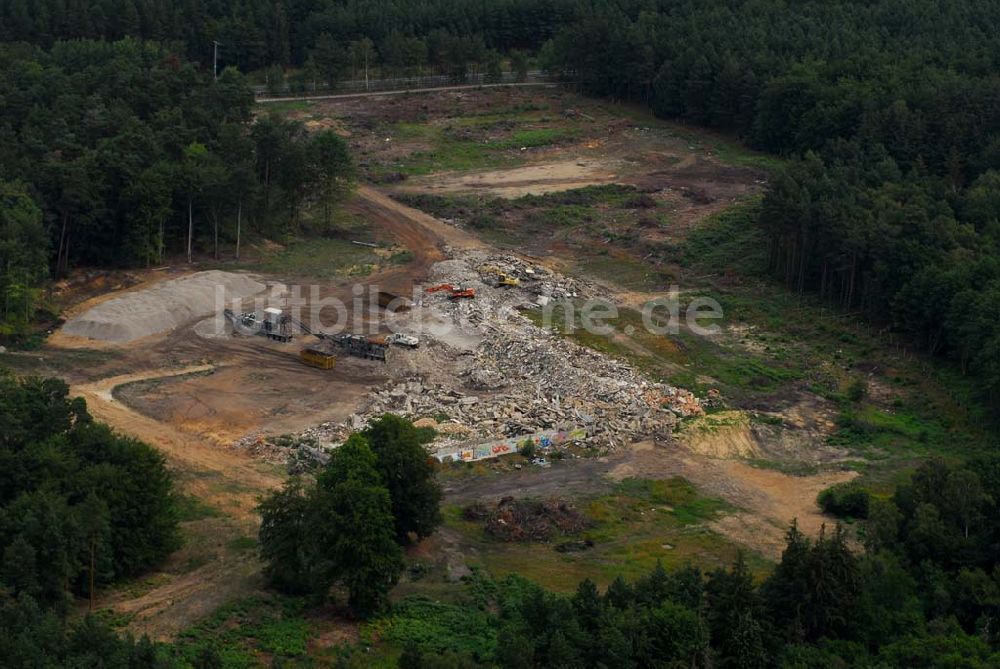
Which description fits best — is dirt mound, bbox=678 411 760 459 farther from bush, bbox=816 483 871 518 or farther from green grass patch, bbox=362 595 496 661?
green grass patch, bbox=362 595 496 661

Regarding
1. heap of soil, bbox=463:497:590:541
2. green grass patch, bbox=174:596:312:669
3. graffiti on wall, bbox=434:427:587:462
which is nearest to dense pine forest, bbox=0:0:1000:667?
green grass patch, bbox=174:596:312:669

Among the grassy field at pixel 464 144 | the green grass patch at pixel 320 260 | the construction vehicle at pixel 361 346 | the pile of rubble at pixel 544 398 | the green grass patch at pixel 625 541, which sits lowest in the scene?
the green grass patch at pixel 625 541

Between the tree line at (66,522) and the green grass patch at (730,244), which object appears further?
the green grass patch at (730,244)

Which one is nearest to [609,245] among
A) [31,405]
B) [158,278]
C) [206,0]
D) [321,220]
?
[321,220]

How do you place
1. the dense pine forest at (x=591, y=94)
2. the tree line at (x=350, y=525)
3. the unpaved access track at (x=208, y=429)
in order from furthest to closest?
the unpaved access track at (x=208, y=429), the tree line at (x=350, y=525), the dense pine forest at (x=591, y=94)

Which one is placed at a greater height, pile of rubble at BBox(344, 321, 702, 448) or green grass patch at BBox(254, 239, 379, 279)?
green grass patch at BBox(254, 239, 379, 279)

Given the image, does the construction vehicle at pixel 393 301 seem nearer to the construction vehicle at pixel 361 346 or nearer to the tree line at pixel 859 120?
the construction vehicle at pixel 361 346

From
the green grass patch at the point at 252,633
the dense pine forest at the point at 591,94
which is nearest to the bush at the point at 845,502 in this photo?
the dense pine forest at the point at 591,94

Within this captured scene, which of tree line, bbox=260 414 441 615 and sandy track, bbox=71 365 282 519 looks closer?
tree line, bbox=260 414 441 615
